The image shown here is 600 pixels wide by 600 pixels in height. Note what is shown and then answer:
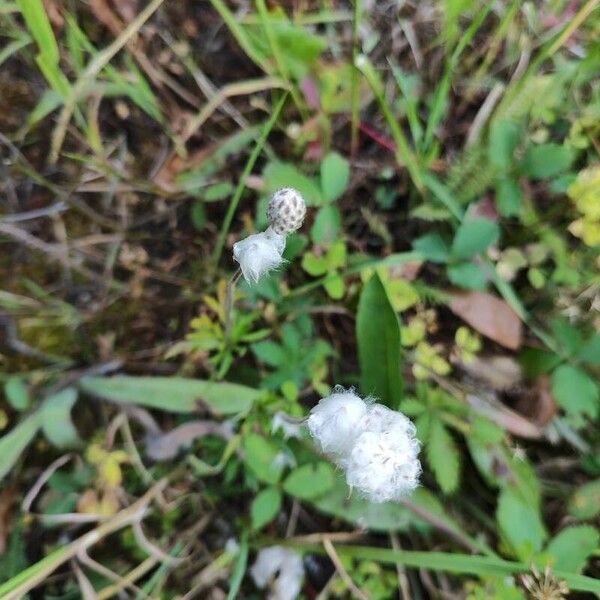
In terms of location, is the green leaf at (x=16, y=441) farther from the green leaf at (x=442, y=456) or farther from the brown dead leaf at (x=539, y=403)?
the brown dead leaf at (x=539, y=403)

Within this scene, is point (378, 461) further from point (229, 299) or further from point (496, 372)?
point (496, 372)

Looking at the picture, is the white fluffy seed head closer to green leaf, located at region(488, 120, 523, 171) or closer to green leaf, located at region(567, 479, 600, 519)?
green leaf, located at region(567, 479, 600, 519)

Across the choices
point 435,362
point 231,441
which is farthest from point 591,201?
point 231,441

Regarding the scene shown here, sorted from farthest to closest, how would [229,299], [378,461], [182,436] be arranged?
1. [182,436]
2. [229,299]
3. [378,461]

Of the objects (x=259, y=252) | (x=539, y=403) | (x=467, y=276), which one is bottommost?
Answer: (x=539, y=403)

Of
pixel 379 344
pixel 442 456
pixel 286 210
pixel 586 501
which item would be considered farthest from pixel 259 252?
pixel 586 501

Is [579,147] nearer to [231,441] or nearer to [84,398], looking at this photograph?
[231,441]

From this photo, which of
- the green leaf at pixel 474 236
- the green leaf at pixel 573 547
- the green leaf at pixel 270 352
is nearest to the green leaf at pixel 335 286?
the green leaf at pixel 270 352
